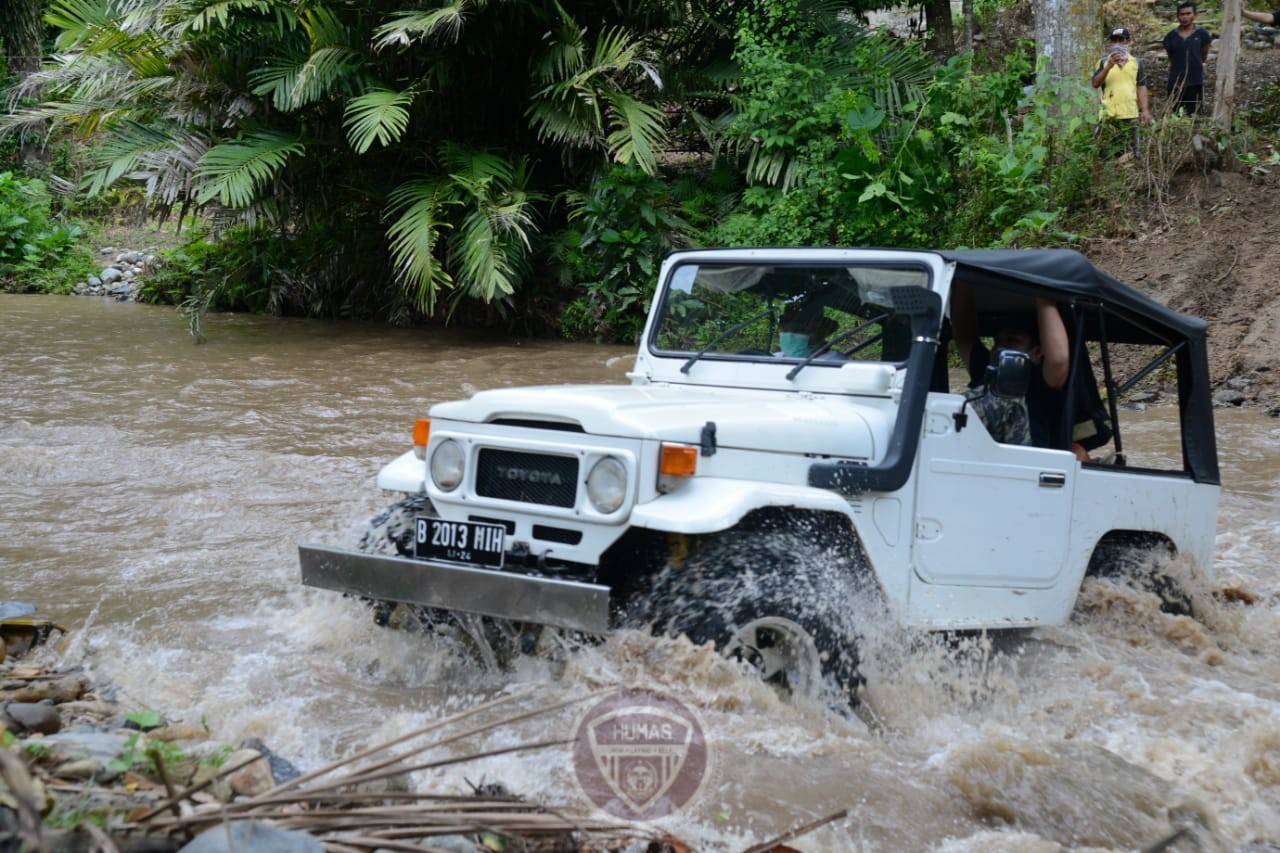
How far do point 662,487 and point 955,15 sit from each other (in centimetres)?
1845

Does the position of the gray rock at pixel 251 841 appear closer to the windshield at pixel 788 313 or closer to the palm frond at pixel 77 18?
the windshield at pixel 788 313

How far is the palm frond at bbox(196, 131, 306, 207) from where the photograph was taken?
1262cm

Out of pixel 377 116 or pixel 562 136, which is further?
pixel 562 136

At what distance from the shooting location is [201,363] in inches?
490

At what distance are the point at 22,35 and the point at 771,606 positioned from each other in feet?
72.4

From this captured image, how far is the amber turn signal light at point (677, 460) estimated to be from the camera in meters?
4.11

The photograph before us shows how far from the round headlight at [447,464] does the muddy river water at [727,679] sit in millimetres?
722

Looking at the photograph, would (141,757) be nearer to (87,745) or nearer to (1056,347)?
(87,745)

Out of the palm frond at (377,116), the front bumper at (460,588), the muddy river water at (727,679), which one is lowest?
the muddy river water at (727,679)

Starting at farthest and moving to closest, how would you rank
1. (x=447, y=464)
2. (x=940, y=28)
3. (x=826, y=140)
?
(x=940, y=28) → (x=826, y=140) → (x=447, y=464)

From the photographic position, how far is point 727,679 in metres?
4.10

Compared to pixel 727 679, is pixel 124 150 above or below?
above

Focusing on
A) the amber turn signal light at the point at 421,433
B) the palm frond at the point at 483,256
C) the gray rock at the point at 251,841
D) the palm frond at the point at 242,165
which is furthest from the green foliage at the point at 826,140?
the gray rock at the point at 251,841

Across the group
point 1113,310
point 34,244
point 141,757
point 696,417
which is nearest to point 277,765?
point 141,757
